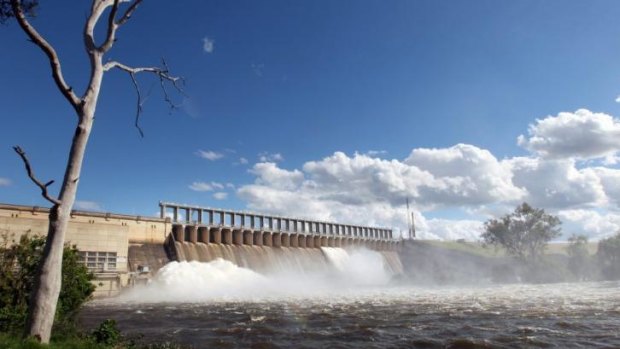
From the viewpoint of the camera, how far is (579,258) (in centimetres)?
9031

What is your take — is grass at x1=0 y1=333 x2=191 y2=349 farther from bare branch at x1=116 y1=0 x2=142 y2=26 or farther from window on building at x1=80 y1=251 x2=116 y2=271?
window on building at x1=80 y1=251 x2=116 y2=271

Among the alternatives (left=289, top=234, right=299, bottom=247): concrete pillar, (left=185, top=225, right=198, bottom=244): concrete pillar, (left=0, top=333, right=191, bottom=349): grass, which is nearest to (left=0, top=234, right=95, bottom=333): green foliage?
Result: (left=0, top=333, right=191, bottom=349): grass

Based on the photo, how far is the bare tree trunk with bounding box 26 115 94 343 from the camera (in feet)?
27.5

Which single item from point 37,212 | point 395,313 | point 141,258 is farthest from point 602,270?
point 37,212

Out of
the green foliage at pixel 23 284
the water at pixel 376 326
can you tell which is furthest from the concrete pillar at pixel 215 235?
the green foliage at pixel 23 284

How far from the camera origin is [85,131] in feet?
30.6

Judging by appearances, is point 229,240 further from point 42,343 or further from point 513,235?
point 513,235

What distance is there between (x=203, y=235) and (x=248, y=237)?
9.32 metres

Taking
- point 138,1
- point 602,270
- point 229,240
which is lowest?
point 602,270

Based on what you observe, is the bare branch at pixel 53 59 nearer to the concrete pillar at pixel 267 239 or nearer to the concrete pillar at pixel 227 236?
the concrete pillar at pixel 227 236

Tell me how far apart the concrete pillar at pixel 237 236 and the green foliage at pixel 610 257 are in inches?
2788

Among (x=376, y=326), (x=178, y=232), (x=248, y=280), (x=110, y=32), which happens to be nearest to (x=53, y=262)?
(x=110, y=32)

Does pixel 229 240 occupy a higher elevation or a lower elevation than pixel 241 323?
higher

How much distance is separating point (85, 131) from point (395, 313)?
20538mm
